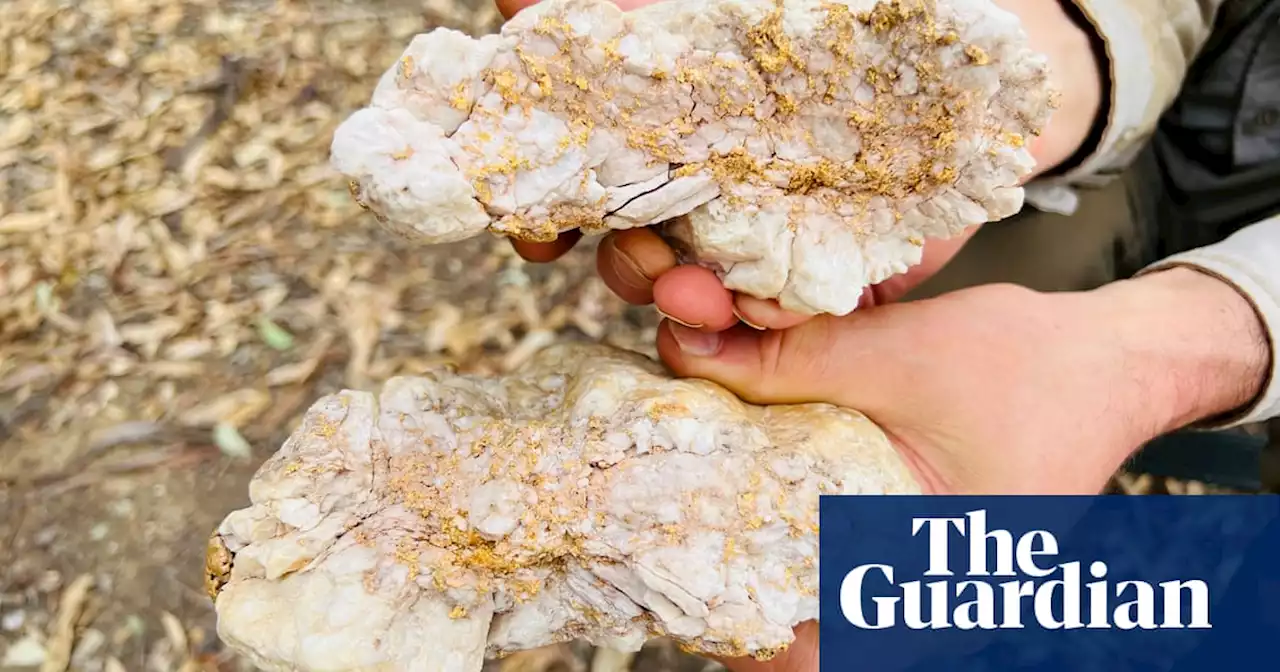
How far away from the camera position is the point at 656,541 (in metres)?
0.73

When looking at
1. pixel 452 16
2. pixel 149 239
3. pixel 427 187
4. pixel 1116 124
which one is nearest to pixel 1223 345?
pixel 1116 124

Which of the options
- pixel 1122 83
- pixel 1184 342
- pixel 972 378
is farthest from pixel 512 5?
pixel 1184 342

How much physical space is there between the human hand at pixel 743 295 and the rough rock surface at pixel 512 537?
0.09 meters

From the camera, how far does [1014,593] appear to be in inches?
35.6

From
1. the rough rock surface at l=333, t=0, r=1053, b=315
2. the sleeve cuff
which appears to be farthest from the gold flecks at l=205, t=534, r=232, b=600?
the sleeve cuff

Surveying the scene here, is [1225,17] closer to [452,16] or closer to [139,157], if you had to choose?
[452,16]

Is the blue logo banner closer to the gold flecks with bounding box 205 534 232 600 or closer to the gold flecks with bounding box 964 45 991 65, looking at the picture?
the gold flecks with bounding box 964 45 991 65

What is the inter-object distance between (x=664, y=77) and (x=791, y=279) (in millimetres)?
188

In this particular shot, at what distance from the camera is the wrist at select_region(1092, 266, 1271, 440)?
102 cm

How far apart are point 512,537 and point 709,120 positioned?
1.14ft

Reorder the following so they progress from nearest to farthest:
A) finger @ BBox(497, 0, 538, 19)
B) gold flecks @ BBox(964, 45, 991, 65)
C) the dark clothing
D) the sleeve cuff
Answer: gold flecks @ BBox(964, 45, 991, 65) → finger @ BBox(497, 0, 538, 19) → the sleeve cuff → the dark clothing

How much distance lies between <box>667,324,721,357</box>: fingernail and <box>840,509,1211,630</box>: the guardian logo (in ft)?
0.80

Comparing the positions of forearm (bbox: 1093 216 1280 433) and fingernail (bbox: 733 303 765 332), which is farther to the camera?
forearm (bbox: 1093 216 1280 433)

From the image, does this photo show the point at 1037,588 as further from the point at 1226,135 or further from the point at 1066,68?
the point at 1226,135
